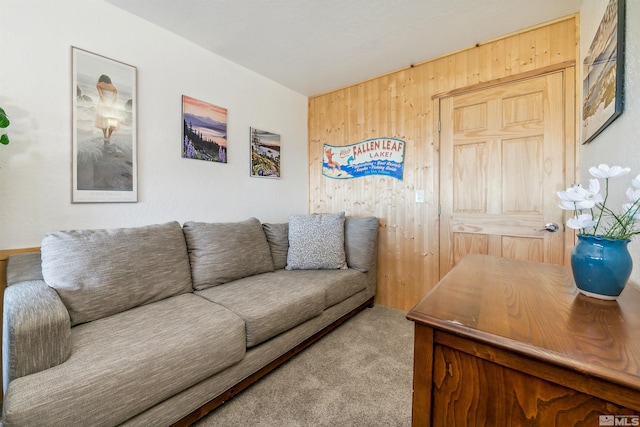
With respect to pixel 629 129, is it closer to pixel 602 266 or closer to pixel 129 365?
pixel 602 266

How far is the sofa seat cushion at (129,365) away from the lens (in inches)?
34.8

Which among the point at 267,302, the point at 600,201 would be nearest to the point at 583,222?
the point at 600,201

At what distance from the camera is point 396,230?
8.89ft

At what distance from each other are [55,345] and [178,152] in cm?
153

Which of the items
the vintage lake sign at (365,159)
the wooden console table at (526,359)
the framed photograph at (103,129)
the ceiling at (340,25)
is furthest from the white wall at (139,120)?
the wooden console table at (526,359)

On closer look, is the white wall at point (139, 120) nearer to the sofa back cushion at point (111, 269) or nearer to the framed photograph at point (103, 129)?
the framed photograph at point (103, 129)

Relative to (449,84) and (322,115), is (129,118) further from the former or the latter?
(449,84)

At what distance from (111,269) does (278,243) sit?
1.30m

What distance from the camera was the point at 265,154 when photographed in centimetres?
283

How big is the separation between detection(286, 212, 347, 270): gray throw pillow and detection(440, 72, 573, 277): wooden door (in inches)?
37.9

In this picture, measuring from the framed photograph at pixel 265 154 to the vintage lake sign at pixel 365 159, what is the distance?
24.1 inches

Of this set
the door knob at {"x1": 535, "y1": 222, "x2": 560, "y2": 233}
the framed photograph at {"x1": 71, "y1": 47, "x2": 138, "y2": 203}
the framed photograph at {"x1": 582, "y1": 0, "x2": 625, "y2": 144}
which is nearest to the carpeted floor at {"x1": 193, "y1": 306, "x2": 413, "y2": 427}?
the door knob at {"x1": 535, "y1": 222, "x2": 560, "y2": 233}

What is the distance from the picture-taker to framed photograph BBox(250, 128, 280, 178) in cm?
272

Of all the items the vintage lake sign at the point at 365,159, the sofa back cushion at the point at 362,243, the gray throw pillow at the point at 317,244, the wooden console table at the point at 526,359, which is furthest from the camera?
the vintage lake sign at the point at 365,159
